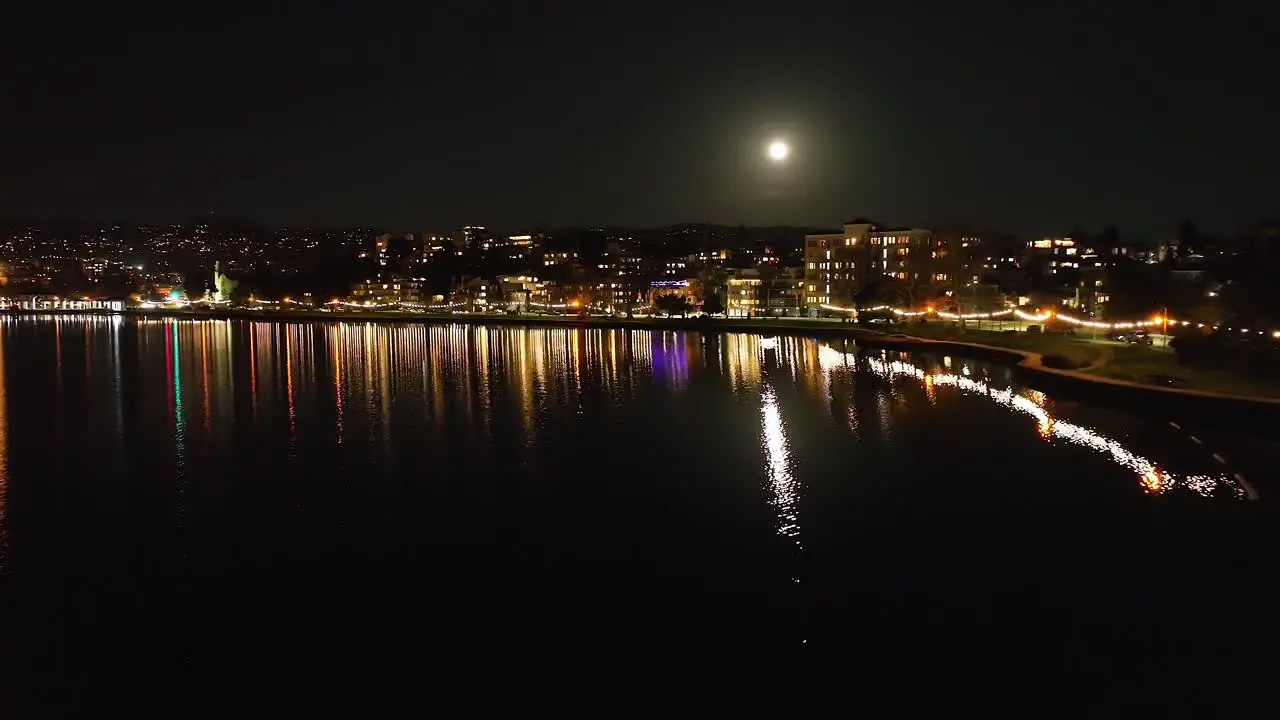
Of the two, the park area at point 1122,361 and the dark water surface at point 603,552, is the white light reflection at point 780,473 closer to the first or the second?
the dark water surface at point 603,552

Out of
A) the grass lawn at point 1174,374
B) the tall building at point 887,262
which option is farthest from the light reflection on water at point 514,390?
the tall building at point 887,262

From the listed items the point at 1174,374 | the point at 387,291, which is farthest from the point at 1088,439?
the point at 387,291

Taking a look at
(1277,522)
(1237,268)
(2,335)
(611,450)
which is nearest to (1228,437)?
(1277,522)

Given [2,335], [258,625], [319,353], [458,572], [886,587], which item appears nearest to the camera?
[258,625]

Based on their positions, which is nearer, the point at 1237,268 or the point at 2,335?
the point at 1237,268

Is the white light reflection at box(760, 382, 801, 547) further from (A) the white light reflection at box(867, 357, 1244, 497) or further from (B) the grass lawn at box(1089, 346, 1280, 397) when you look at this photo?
(B) the grass lawn at box(1089, 346, 1280, 397)

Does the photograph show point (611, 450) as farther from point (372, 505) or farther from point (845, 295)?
point (845, 295)

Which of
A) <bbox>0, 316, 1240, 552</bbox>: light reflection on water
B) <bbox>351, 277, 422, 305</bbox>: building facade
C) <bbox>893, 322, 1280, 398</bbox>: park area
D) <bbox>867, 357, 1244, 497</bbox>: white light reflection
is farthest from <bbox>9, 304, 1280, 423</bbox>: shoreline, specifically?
<bbox>351, 277, 422, 305</bbox>: building facade
